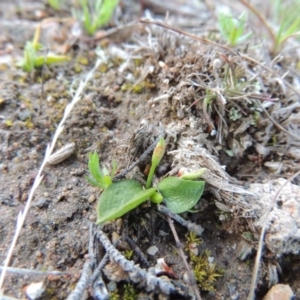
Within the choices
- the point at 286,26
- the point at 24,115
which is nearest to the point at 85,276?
the point at 24,115

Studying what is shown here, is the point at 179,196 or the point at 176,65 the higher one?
the point at 176,65

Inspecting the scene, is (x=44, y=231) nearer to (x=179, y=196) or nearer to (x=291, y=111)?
(x=179, y=196)

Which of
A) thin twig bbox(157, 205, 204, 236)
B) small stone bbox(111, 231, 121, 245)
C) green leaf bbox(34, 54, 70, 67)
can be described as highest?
green leaf bbox(34, 54, 70, 67)

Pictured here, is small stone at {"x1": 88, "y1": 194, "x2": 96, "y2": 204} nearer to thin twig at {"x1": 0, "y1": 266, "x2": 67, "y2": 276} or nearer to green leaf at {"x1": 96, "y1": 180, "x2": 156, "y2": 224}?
green leaf at {"x1": 96, "y1": 180, "x2": 156, "y2": 224}

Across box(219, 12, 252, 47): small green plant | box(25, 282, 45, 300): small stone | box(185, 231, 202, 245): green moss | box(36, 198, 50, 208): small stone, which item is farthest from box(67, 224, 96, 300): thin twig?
box(219, 12, 252, 47): small green plant

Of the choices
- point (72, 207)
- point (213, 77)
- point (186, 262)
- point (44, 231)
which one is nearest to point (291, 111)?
point (213, 77)
